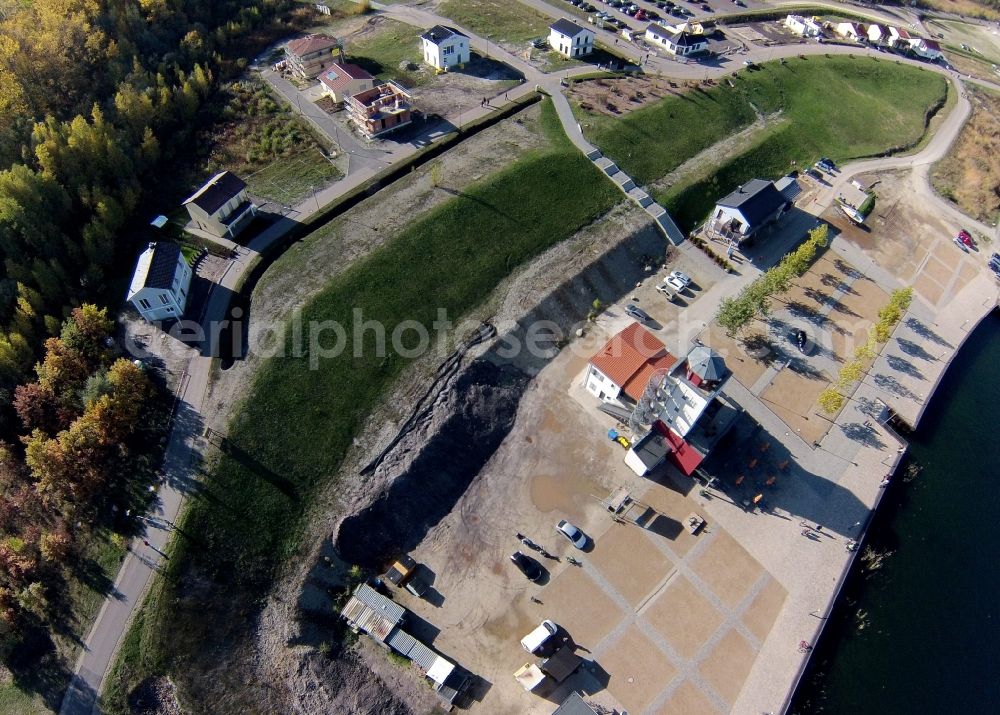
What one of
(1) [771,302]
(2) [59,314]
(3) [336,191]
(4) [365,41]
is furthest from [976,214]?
Answer: (2) [59,314]

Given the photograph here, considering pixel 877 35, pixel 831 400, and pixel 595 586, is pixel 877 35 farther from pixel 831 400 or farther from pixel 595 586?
pixel 595 586

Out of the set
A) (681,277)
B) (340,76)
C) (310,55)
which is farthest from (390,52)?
(681,277)

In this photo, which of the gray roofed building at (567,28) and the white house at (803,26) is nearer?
the gray roofed building at (567,28)

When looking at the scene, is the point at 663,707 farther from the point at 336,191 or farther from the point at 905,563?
the point at 336,191

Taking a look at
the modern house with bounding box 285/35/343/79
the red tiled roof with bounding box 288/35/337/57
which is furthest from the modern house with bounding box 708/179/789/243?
the red tiled roof with bounding box 288/35/337/57

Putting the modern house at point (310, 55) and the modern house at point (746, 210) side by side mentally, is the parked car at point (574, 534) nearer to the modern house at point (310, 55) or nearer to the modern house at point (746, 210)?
the modern house at point (746, 210)

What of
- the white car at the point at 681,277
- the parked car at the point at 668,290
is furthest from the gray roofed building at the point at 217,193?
the white car at the point at 681,277

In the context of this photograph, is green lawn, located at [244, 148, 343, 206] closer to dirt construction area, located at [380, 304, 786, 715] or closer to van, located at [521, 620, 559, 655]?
dirt construction area, located at [380, 304, 786, 715]
